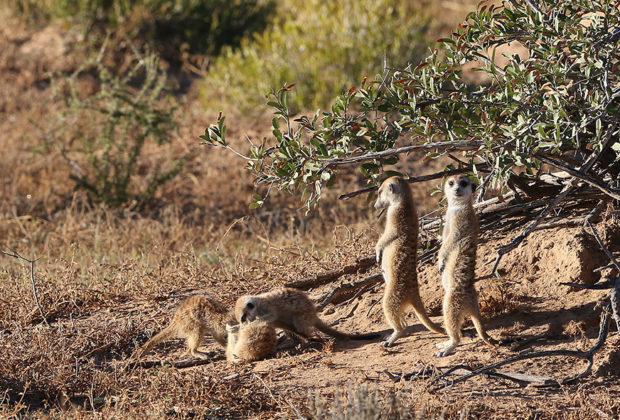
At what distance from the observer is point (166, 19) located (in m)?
14.7

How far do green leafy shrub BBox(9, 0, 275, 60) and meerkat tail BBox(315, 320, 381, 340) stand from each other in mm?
9977

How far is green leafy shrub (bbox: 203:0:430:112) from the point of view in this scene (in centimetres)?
1244

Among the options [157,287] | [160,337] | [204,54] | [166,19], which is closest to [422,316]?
[160,337]

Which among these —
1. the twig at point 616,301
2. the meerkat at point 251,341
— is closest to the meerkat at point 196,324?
the meerkat at point 251,341

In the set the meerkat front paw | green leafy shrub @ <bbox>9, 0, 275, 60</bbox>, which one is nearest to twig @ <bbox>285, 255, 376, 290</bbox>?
the meerkat front paw

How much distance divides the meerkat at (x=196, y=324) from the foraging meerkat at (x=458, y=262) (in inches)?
58.7

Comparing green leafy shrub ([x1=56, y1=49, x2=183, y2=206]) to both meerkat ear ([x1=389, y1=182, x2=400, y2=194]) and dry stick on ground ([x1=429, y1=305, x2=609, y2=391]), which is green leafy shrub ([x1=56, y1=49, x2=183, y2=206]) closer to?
meerkat ear ([x1=389, y1=182, x2=400, y2=194])

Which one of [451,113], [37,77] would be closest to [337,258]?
[451,113]

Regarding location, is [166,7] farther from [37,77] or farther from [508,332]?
[508,332]

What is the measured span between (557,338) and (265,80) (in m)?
8.17

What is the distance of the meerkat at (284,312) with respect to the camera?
5340mm

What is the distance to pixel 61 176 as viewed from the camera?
36.2 feet

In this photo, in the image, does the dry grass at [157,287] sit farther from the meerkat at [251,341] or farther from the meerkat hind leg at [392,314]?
the meerkat hind leg at [392,314]

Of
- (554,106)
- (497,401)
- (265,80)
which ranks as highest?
(265,80)
